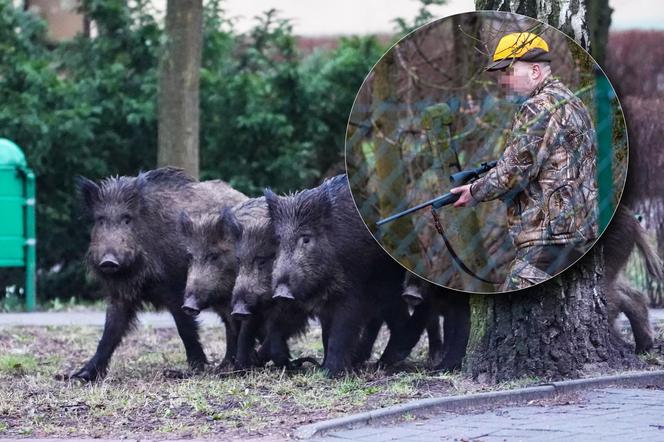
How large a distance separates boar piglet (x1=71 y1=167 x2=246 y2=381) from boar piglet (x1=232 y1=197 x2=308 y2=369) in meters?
0.70

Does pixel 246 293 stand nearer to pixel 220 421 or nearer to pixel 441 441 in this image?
pixel 220 421

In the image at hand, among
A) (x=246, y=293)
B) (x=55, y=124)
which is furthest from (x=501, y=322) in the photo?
(x=55, y=124)

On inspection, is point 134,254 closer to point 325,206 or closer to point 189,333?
point 189,333

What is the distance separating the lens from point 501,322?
8.10 m

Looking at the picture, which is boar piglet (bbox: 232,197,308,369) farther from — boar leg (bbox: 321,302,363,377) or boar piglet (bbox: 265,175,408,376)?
boar leg (bbox: 321,302,363,377)

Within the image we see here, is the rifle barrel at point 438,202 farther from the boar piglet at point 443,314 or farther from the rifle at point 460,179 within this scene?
the boar piglet at point 443,314

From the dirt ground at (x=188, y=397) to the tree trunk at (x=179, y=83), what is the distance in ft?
14.4

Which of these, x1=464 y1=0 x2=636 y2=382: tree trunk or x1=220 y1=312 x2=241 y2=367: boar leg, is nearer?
x1=464 y1=0 x2=636 y2=382: tree trunk

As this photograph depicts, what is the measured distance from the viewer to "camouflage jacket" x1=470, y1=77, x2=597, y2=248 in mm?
7066

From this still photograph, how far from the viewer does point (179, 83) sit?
1460 cm

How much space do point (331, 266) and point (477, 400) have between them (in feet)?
7.28

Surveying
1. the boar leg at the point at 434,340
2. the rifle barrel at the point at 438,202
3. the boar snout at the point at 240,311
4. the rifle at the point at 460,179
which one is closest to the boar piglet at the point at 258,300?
the boar snout at the point at 240,311

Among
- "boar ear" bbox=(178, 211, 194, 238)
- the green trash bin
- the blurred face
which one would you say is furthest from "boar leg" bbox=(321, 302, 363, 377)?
the green trash bin

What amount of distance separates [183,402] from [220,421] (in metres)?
0.70
